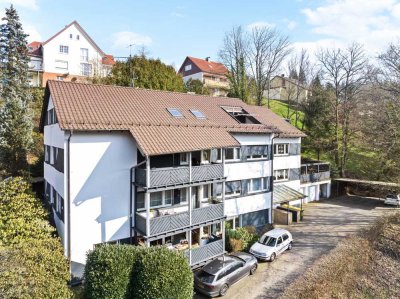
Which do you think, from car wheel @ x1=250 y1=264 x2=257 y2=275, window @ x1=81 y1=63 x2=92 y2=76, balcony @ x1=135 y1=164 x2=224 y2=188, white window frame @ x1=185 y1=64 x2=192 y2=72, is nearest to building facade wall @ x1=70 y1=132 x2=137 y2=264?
balcony @ x1=135 y1=164 x2=224 y2=188

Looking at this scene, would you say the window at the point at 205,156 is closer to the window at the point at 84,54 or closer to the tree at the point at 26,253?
the tree at the point at 26,253

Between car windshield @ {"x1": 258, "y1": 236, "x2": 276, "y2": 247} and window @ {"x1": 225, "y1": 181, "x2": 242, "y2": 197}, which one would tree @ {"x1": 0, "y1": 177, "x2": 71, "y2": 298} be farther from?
car windshield @ {"x1": 258, "y1": 236, "x2": 276, "y2": 247}

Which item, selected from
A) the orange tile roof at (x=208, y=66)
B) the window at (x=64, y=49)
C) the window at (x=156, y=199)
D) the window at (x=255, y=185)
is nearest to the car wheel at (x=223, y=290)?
the window at (x=156, y=199)

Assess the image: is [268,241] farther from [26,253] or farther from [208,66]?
[208,66]

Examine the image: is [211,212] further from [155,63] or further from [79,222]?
[155,63]

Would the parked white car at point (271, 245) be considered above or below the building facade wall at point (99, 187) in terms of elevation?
below

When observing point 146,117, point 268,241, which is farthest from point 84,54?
point 268,241
